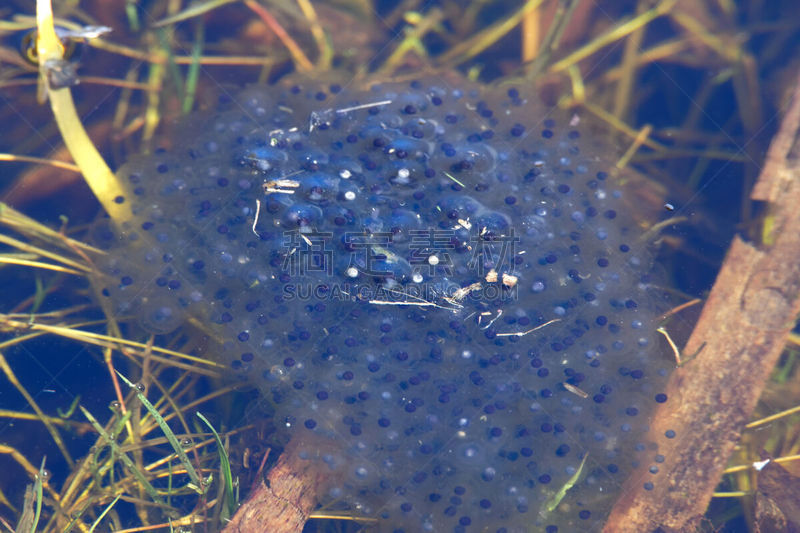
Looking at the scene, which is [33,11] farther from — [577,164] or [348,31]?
[577,164]

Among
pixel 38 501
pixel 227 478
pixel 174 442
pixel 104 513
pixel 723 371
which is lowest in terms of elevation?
pixel 104 513

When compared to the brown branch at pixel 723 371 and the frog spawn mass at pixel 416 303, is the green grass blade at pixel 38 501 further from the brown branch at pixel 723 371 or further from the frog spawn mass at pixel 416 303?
the brown branch at pixel 723 371

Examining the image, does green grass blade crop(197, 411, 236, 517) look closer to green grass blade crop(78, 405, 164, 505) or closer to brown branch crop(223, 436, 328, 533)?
brown branch crop(223, 436, 328, 533)

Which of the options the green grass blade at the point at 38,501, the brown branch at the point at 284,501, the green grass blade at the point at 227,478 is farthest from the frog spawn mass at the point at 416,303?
the green grass blade at the point at 38,501

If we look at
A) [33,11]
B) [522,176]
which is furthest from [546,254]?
[33,11]

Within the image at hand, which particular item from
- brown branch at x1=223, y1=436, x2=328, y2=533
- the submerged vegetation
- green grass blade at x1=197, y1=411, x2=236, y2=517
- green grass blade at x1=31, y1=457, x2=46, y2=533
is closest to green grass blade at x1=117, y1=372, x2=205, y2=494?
the submerged vegetation

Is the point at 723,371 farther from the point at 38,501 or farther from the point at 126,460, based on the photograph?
the point at 38,501

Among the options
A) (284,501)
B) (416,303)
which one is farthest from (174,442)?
(416,303)
